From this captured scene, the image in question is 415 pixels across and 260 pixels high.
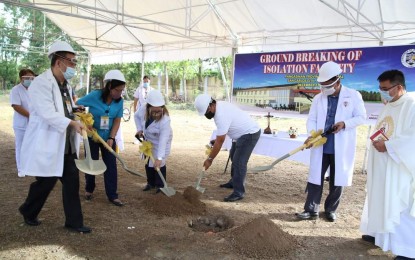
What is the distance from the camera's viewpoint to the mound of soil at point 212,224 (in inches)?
144

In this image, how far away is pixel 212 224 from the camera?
3.74 meters

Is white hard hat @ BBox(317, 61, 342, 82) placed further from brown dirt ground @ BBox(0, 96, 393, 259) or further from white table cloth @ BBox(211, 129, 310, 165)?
white table cloth @ BBox(211, 129, 310, 165)

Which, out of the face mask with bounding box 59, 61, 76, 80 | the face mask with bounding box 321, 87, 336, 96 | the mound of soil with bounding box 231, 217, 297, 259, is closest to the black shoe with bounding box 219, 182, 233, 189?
the mound of soil with bounding box 231, 217, 297, 259

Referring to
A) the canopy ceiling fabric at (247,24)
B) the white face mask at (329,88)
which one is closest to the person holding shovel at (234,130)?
the white face mask at (329,88)

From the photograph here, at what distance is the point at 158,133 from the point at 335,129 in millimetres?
2109

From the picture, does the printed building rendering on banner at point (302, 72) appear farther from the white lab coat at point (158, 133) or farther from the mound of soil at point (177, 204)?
the mound of soil at point (177, 204)

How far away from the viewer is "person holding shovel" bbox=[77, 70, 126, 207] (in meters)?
3.82

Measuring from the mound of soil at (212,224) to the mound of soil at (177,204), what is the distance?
0.23 metres

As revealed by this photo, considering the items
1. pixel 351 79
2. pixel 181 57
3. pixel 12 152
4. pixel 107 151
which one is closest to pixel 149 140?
pixel 107 151

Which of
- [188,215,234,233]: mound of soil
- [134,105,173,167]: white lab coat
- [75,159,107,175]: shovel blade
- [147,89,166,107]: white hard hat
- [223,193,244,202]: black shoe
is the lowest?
[188,215,234,233]: mound of soil

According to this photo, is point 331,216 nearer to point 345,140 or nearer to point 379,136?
point 345,140

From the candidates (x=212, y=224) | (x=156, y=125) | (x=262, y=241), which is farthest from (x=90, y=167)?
(x=262, y=241)

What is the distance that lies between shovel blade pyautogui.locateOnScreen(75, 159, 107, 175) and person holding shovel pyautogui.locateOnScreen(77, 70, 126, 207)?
2.06 ft

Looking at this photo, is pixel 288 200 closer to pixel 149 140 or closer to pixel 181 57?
pixel 149 140
